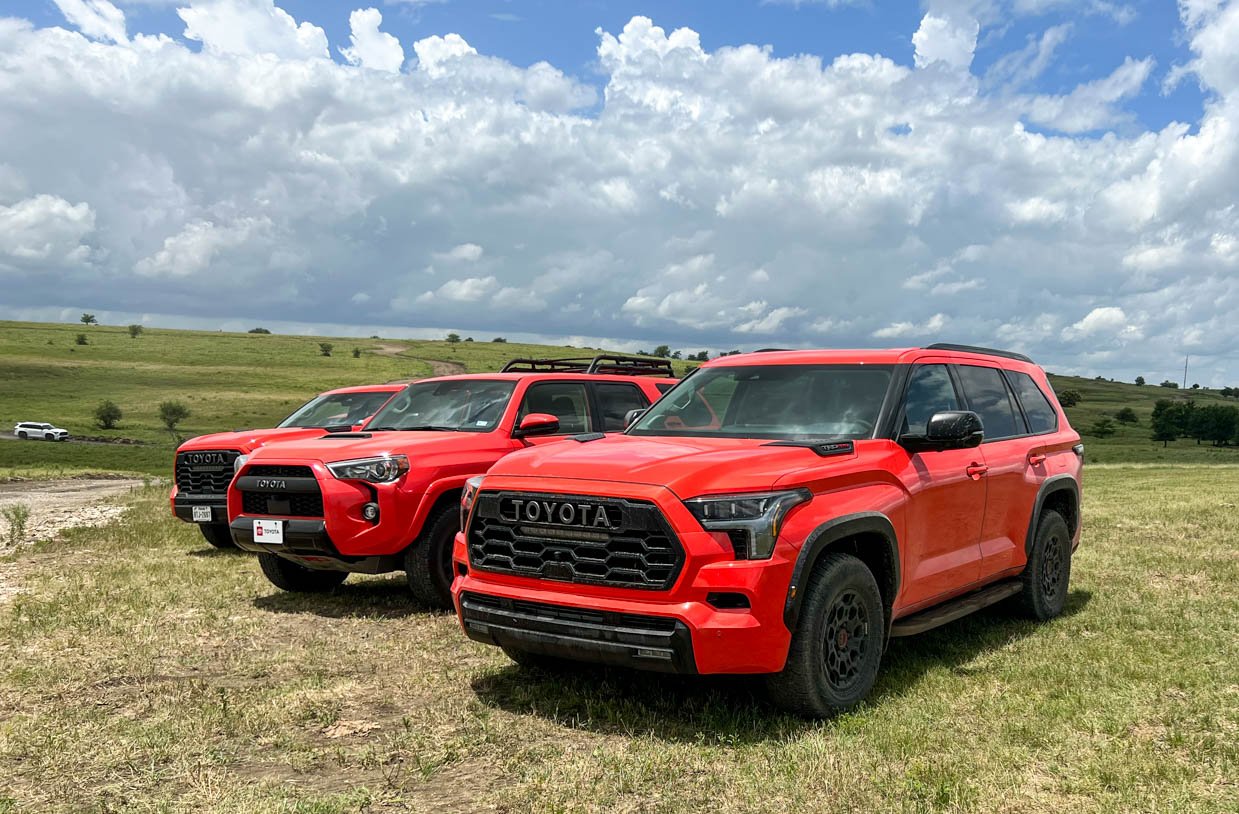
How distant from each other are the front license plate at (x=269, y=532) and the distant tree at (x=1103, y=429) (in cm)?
10402

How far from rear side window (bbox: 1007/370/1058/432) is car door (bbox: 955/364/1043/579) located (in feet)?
0.48

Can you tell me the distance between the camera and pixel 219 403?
80.1 m

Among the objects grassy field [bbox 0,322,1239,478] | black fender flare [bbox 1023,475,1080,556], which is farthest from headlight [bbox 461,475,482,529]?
grassy field [bbox 0,322,1239,478]

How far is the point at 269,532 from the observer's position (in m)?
7.55

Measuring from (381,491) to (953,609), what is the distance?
4.04 meters

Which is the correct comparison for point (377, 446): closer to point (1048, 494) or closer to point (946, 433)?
point (946, 433)

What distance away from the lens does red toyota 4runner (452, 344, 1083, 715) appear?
4.61 metres

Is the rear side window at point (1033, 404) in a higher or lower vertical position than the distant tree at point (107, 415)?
higher

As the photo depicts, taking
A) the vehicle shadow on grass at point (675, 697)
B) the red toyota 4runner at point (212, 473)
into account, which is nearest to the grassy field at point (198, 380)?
the red toyota 4runner at point (212, 473)

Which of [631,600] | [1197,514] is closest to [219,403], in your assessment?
[1197,514]

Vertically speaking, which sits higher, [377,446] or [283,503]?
[377,446]

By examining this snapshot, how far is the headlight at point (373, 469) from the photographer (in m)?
7.55

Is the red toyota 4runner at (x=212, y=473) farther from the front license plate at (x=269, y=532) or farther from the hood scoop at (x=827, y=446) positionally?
the hood scoop at (x=827, y=446)

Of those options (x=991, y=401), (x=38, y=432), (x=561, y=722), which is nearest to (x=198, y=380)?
(x=38, y=432)
